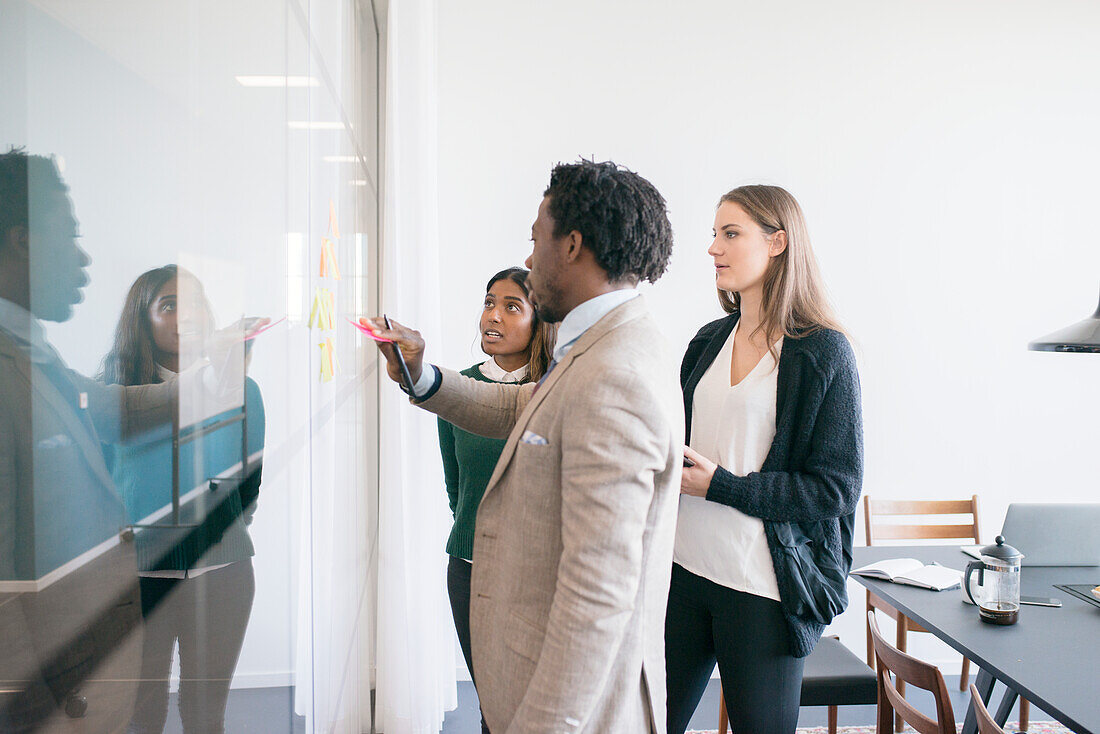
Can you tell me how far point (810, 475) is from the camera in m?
1.55

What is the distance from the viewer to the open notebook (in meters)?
2.14

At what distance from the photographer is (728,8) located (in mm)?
3154

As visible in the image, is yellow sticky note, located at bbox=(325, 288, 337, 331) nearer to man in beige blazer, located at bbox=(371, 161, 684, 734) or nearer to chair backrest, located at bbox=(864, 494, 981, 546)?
man in beige blazer, located at bbox=(371, 161, 684, 734)

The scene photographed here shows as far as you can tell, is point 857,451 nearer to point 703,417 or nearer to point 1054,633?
point 703,417

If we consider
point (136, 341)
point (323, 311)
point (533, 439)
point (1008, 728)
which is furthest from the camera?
point (1008, 728)

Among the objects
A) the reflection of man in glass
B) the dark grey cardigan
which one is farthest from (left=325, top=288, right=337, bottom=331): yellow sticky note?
the reflection of man in glass

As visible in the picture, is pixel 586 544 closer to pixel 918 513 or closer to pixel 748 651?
pixel 748 651

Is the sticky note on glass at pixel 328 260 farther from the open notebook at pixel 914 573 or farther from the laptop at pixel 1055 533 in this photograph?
the laptop at pixel 1055 533

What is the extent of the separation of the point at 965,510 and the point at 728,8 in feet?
7.60

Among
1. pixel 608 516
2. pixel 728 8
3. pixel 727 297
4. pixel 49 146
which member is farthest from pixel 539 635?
pixel 728 8

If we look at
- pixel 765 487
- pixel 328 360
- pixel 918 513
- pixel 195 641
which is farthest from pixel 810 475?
pixel 918 513

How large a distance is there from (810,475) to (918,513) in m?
1.55

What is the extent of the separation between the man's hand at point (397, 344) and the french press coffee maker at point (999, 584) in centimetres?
158

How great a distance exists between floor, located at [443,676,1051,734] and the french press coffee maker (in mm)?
1105
